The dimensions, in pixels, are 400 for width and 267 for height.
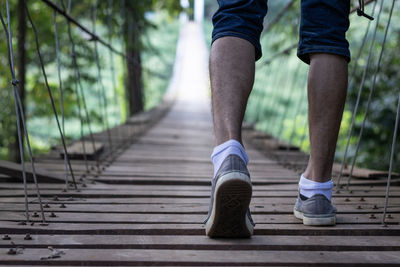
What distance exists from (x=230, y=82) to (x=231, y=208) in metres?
0.23

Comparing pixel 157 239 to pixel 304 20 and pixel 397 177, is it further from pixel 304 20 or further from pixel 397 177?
pixel 397 177

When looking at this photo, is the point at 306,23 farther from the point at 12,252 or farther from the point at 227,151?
the point at 12,252

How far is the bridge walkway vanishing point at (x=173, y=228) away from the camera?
2.66 ft

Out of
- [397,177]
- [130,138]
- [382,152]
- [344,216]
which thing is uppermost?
[344,216]

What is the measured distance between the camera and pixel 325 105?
1.03 m

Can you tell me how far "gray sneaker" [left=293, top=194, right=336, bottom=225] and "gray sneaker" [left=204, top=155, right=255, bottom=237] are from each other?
15 centimetres

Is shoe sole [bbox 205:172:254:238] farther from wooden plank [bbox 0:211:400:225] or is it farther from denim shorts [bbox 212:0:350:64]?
denim shorts [bbox 212:0:350:64]

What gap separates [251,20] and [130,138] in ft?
6.77

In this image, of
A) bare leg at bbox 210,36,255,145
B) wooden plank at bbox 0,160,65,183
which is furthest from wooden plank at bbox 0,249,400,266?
Answer: wooden plank at bbox 0,160,65,183

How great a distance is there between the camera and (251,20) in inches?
38.7

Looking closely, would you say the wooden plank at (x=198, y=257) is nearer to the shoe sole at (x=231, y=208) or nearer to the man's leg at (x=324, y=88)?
the shoe sole at (x=231, y=208)

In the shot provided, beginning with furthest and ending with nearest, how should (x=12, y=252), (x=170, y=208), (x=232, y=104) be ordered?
1. (x=170, y=208)
2. (x=232, y=104)
3. (x=12, y=252)

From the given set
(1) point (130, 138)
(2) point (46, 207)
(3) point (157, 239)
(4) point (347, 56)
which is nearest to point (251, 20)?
(4) point (347, 56)

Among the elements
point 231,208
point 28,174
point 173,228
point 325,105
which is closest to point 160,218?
point 173,228
